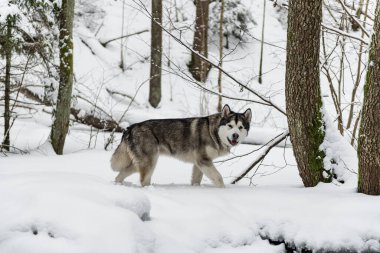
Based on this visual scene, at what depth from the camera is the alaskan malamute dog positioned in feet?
23.4

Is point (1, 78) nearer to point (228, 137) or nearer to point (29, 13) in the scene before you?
point (29, 13)

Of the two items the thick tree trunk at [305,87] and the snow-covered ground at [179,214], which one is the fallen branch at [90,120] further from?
the thick tree trunk at [305,87]

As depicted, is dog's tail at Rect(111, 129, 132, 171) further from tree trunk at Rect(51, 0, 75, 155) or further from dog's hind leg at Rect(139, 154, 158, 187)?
tree trunk at Rect(51, 0, 75, 155)

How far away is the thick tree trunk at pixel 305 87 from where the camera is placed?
592 centimetres

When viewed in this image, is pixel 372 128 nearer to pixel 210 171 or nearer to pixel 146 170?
pixel 210 171

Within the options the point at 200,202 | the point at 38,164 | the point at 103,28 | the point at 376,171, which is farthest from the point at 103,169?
the point at 103,28

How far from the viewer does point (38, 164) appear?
8773mm

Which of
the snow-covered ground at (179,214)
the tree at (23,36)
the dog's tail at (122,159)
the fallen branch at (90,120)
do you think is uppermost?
the tree at (23,36)

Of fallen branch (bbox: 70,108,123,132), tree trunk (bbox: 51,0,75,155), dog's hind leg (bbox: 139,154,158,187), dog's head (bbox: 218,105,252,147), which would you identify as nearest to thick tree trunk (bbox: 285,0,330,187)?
dog's head (bbox: 218,105,252,147)

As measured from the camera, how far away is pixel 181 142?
7.39 m

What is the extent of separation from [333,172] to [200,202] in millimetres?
1975

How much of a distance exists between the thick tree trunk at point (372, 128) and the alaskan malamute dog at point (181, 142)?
2130mm

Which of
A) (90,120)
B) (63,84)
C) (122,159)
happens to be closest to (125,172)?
(122,159)

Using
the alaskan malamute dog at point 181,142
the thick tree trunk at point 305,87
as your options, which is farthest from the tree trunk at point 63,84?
the thick tree trunk at point 305,87
